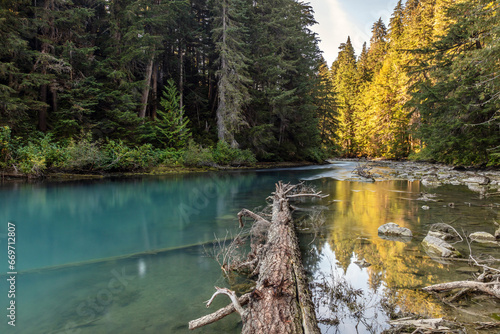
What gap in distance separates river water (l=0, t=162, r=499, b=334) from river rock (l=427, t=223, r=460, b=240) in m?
0.27

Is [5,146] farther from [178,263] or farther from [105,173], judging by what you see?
[178,263]

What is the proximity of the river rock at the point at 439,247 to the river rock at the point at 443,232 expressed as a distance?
246 millimetres

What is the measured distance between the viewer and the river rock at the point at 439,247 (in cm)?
395

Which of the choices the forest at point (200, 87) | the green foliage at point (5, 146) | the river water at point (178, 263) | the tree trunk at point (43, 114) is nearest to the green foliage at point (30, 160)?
the forest at point (200, 87)

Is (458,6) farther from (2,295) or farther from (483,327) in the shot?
(2,295)

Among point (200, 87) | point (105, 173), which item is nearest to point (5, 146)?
point (105, 173)

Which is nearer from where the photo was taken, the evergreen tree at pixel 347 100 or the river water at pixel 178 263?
the river water at pixel 178 263

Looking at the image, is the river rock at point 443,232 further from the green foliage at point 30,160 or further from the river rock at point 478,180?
the green foliage at point 30,160

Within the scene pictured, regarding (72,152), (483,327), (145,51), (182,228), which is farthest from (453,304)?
(145,51)

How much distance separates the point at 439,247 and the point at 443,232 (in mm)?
1048

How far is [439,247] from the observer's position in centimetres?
415

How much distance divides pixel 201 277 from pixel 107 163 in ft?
48.6

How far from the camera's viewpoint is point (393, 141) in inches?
1283

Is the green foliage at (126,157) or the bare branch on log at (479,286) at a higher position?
the green foliage at (126,157)
